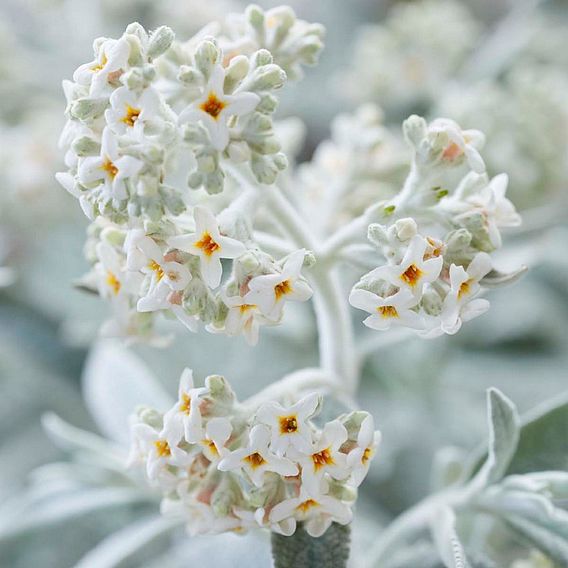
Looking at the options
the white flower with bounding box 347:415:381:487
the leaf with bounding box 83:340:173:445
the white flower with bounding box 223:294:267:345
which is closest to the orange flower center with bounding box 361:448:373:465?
the white flower with bounding box 347:415:381:487

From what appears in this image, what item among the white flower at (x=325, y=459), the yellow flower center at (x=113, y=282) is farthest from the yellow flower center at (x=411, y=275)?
the yellow flower center at (x=113, y=282)

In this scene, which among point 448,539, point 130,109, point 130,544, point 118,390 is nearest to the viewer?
point 130,109

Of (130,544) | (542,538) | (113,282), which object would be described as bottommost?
(542,538)

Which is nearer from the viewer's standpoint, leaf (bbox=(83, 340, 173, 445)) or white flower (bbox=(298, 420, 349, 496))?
white flower (bbox=(298, 420, 349, 496))

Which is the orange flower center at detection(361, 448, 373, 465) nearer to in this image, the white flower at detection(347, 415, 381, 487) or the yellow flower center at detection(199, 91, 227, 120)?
the white flower at detection(347, 415, 381, 487)

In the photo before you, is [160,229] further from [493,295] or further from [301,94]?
[301,94]

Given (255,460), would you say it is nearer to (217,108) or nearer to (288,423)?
(288,423)

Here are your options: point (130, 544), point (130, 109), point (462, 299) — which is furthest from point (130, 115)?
point (130, 544)
